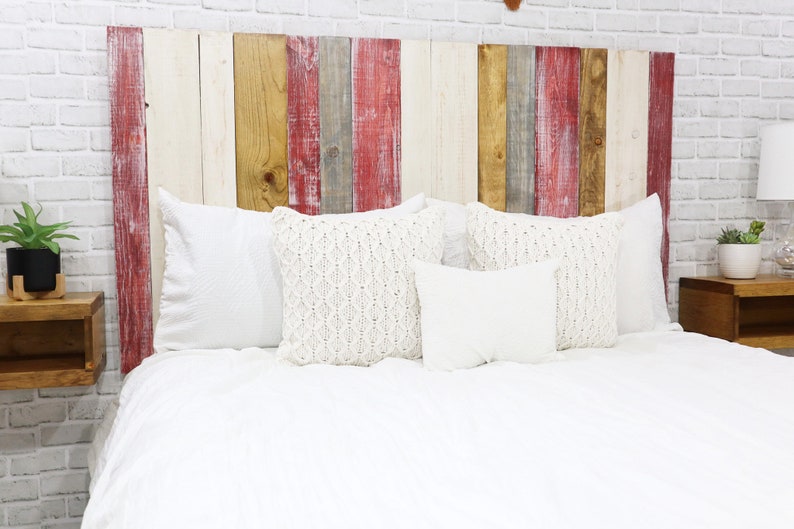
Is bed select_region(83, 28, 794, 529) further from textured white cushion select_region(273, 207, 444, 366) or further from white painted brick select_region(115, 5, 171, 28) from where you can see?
white painted brick select_region(115, 5, 171, 28)

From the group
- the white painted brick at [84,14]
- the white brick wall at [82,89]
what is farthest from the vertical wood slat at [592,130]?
the white painted brick at [84,14]

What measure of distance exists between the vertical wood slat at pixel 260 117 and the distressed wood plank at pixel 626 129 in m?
1.12

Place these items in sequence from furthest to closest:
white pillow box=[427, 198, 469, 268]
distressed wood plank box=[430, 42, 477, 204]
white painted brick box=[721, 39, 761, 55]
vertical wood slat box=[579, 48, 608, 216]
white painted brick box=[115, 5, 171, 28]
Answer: white painted brick box=[721, 39, 761, 55], vertical wood slat box=[579, 48, 608, 216], distressed wood plank box=[430, 42, 477, 204], white painted brick box=[115, 5, 171, 28], white pillow box=[427, 198, 469, 268]

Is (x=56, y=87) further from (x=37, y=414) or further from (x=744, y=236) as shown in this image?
(x=744, y=236)

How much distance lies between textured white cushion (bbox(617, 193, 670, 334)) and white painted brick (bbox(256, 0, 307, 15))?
4.11 feet

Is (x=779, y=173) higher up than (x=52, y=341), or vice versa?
(x=779, y=173)

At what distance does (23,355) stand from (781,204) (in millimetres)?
2785

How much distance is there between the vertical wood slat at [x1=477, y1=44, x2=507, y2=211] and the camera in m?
2.29

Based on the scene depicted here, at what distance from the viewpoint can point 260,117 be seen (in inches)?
84.1

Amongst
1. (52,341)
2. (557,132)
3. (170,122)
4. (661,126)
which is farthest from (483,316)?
(52,341)

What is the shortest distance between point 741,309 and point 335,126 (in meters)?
1.72

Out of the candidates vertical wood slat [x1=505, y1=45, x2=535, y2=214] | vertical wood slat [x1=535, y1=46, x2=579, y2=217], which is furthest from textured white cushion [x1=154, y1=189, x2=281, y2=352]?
vertical wood slat [x1=535, y1=46, x2=579, y2=217]

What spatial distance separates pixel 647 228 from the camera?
2201 millimetres

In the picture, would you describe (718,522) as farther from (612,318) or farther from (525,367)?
(612,318)
